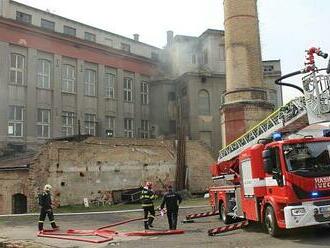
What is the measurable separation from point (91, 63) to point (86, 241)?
94.1 ft

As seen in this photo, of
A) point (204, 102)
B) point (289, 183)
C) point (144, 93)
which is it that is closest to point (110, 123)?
point (144, 93)

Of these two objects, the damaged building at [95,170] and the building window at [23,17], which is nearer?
the damaged building at [95,170]

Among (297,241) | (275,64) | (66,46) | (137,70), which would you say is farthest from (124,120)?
(297,241)

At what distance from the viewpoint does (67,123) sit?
37781 millimetres

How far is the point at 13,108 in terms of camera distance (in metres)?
34.4

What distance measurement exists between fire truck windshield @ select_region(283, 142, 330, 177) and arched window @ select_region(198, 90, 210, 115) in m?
30.3

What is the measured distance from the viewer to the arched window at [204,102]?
41906 mm

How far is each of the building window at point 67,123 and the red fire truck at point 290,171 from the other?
24465 millimetres

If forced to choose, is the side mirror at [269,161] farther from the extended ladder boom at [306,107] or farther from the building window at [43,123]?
the building window at [43,123]

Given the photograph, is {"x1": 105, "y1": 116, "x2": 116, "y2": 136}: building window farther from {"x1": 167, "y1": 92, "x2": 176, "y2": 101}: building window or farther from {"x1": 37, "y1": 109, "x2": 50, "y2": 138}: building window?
Answer: {"x1": 37, "y1": 109, "x2": 50, "y2": 138}: building window

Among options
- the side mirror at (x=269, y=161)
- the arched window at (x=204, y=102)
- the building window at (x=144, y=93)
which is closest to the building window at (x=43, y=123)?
the building window at (x=144, y=93)

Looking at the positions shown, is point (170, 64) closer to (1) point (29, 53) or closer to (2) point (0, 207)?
(1) point (29, 53)

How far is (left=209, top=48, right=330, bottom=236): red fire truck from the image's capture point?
10867mm

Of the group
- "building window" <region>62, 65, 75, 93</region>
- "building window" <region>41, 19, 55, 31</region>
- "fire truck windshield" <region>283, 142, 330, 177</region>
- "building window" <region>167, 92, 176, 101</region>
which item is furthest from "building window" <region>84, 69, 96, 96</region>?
"fire truck windshield" <region>283, 142, 330, 177</region>
